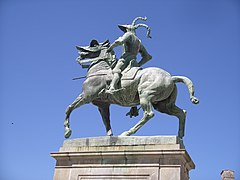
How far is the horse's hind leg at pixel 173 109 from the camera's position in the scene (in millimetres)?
10070

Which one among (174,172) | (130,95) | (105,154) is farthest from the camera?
(130,95)

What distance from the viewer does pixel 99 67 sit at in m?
11.0

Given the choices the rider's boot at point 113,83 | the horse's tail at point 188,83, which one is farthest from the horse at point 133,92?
the rider's boot at point 113,83

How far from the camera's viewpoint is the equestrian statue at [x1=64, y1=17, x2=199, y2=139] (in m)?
9.82

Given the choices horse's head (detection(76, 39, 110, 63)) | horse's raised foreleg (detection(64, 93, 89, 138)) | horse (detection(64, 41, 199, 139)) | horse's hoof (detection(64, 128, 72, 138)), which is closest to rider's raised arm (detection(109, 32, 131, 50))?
horse (detection(64, 41, 199, 139))

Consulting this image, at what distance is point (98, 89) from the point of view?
10461mm

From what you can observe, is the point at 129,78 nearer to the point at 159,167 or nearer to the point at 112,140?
the point at 112,140

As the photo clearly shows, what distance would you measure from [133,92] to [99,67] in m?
1.49

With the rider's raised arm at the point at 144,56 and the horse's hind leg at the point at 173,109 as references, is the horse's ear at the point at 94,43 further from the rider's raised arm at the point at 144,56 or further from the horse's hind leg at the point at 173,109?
the horse's hind leg at the point at 173,109

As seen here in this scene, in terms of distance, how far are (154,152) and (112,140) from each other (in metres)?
1.30

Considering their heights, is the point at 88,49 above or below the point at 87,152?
above

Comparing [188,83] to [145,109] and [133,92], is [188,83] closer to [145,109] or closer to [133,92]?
[145,109]

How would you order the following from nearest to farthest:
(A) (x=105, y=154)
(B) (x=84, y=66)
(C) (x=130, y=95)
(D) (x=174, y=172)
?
(D) (x=174, y=172) < (A) (x=105, y=154) < (C) (x=130, y=95) < (B) (x=84, y=66)

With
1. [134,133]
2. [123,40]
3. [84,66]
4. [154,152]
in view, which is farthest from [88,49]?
[154,152]
